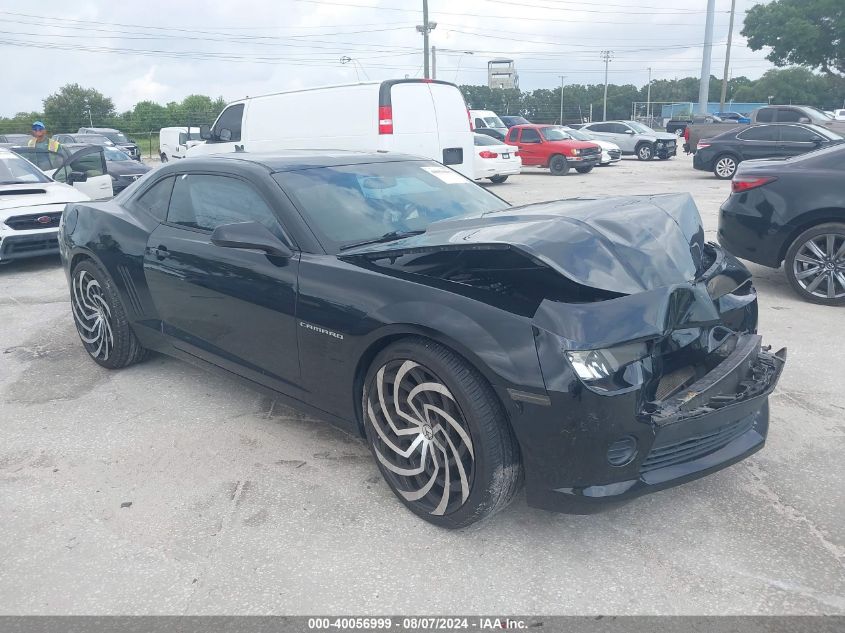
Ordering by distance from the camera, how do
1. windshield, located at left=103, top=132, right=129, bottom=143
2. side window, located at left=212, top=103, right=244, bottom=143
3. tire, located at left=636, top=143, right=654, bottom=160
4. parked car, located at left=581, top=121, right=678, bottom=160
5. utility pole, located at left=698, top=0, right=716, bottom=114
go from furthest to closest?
utility pole, located at left=698, top=0, right=716, bottom=114, windshield, located at left=103, top=132, right=129, bottom=143, tire, located at left=636, top=143, right=654, bottom=160, parked car, located at left=581, top=121, right=678, bottom=160, side window, located at left=212, top=103, right=244, bottom=143

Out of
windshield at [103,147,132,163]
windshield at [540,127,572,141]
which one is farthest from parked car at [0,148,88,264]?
windshield at [540,127,572,141]

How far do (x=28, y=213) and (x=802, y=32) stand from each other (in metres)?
62.2

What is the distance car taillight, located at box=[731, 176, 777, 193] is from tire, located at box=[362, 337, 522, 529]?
4.69 meters

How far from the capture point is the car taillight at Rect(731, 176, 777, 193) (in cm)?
614

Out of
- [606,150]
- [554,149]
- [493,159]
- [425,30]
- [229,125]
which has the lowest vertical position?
[606,150]

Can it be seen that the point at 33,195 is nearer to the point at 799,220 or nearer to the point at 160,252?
the point at 160,252

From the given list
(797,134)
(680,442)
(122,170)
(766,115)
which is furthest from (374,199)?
(766,115)

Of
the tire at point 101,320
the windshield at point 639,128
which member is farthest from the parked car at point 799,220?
the windshield at point 639,128

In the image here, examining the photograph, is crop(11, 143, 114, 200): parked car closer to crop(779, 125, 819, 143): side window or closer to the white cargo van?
the white cargo van

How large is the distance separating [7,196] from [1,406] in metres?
5.32

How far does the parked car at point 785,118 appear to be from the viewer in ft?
63.4

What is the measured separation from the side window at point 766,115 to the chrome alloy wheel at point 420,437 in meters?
20.9

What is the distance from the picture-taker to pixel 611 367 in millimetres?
2473

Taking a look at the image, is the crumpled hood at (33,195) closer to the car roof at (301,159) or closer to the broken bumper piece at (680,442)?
the car roof at (301,159)
